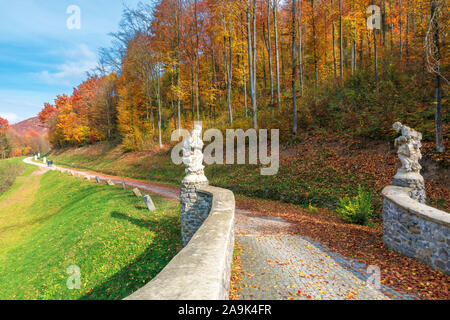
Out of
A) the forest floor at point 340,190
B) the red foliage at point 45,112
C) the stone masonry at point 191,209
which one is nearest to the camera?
the forest floor at point 340,190

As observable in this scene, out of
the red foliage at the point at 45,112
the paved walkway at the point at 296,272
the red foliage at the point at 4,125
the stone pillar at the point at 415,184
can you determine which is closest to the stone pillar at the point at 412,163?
the stone pillar at the point at 415,184

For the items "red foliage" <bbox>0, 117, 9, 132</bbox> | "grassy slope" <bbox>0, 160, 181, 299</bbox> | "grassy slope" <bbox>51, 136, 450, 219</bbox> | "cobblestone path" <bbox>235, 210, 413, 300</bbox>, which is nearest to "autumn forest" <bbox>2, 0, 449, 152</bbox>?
"grassy slope" <bbox>51, 136, 450, 219</bbox>

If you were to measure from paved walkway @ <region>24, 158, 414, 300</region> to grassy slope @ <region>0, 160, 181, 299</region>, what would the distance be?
3.09 meters

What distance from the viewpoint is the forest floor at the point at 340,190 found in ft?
13.3

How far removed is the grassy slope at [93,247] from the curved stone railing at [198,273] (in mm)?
3578

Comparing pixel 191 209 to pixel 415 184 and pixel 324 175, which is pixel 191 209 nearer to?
pixel 415 184

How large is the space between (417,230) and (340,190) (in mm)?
6240

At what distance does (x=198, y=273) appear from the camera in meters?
2.54

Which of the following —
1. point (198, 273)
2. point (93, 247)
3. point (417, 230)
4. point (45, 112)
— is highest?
point (45, 112)

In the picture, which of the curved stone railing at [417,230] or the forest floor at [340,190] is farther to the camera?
the forest floor at [340,190]

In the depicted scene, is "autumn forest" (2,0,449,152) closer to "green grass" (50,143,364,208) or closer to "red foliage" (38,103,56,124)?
"green grass" (50,143,364,208)

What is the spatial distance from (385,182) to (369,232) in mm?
4390

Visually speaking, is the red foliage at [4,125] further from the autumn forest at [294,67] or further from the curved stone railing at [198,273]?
the curved stone railing at [198,273]

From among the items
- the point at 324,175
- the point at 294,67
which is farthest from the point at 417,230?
the point at 294,67
